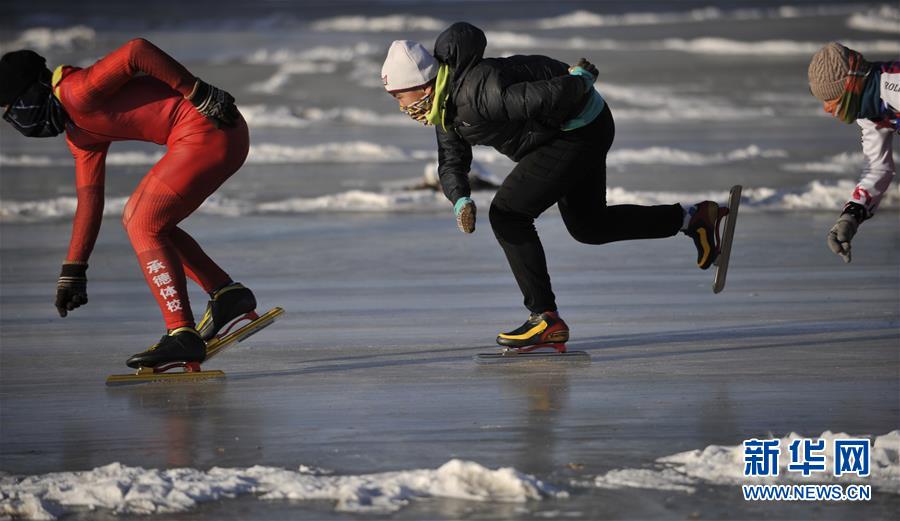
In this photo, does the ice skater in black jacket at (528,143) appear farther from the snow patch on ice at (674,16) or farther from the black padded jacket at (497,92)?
the snow patch on ice at (674,16)

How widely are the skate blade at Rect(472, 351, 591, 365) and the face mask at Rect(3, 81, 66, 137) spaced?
2.18 m

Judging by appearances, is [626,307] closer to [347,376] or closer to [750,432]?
[347,376]

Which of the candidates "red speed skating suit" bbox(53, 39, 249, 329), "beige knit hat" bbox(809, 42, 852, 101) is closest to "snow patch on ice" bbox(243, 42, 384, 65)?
"red speed skating suit" bbox(53, 39, 249, 329)

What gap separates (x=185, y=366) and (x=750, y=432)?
263 centimetres

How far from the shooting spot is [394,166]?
16328 mm

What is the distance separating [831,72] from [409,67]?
1742 millimetres

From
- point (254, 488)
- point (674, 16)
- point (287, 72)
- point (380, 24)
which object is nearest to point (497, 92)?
point (254, 488)

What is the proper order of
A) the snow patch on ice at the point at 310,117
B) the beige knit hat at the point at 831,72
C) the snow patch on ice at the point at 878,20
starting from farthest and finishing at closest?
the snow patch on ice at the point at 878,20 → the snow patch on ice at the point at 310,117 → the beige knit hat at the point at 831,72

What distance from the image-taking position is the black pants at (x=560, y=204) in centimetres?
629

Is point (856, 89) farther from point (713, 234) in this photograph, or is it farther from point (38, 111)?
point (38, 111)

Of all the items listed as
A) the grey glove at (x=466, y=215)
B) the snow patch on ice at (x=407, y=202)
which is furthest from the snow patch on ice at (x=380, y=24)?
the grey glove at (x=466, y=215)

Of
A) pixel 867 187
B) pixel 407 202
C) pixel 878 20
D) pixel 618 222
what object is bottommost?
pixel 618 222

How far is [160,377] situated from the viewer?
6172mm

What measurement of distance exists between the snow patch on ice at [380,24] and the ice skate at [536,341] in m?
38.6
